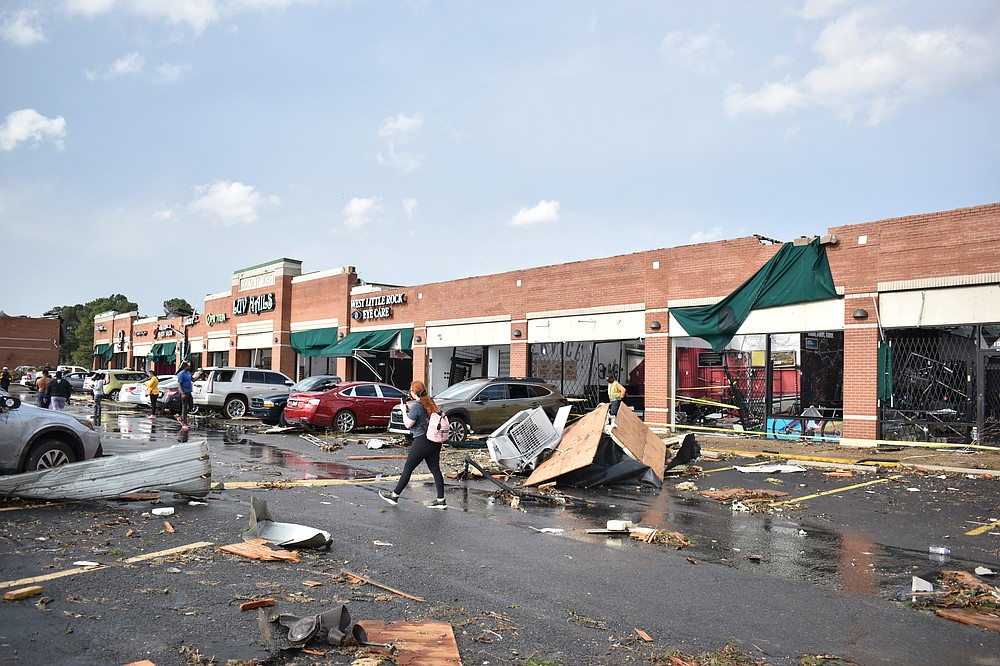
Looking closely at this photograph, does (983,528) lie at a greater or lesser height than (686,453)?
lesser

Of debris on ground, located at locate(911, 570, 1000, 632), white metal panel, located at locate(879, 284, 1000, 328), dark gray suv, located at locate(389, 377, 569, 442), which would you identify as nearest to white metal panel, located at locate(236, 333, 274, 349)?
dark gray suv, located at locate(389, 377, 569, 442)

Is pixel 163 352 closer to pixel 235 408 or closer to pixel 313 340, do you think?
pixel 313 340

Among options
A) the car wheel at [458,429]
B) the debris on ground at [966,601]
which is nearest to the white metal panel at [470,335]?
the car wheel at [458,429]

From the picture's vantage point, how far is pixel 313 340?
3822 cm

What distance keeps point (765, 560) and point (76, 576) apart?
653 cm

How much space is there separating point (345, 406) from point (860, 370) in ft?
45.6

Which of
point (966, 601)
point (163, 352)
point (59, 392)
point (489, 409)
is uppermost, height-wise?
point (163, 352)

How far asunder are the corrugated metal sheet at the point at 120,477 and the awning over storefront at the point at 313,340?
89.2 ft

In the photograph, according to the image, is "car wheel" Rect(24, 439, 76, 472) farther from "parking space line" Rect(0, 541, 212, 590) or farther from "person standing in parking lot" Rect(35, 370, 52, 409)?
"person standing in parking lot" Rect(35, 370, 52, 409)

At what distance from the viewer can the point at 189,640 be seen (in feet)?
15.7

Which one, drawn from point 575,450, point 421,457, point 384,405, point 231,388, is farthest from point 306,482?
point 231,388

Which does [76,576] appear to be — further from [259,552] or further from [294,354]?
[294,354]

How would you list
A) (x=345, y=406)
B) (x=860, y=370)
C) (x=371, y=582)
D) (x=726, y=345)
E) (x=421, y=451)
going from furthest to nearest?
(x=726, y=345) → (x=345, y=406) → (x=860, y=370) → (x=421, y=451) → (x=371, y=582)

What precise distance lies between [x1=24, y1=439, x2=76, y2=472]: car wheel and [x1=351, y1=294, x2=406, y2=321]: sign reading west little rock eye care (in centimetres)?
2277
